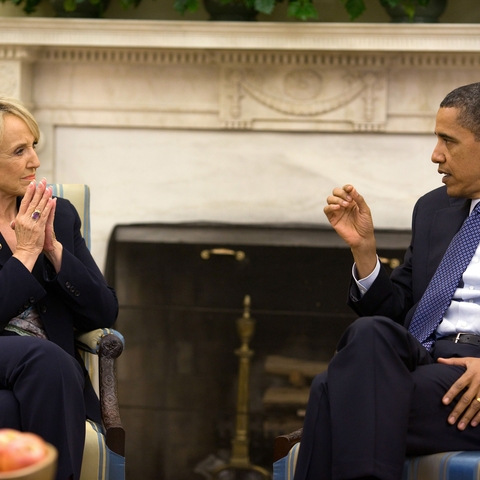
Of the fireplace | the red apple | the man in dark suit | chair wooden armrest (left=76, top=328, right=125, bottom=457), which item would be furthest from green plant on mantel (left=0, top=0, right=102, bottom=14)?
the red apple

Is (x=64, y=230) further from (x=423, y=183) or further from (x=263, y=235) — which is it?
(x=423, y=183)

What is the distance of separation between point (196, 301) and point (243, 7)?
1158mm

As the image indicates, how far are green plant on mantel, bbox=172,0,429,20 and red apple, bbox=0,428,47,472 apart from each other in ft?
7.28

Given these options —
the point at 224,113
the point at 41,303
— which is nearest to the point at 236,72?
the point at 224,113

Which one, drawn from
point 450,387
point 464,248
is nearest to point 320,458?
point 450,387

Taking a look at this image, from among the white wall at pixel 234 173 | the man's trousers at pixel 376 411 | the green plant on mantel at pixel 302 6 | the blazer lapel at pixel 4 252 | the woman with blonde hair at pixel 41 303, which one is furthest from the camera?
the white wall at pixel 234 173

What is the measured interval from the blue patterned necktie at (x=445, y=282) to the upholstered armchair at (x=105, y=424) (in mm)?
748

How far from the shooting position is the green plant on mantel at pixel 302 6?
288 cm

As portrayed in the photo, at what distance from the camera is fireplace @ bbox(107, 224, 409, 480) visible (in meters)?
3.16

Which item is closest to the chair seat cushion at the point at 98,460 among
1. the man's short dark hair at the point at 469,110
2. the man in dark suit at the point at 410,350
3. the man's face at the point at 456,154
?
the man in dark suit at the point at 410,350

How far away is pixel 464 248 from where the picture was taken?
6.33ft

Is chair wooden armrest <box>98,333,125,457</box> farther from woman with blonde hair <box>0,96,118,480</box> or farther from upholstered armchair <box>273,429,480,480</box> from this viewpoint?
upholstered armchair <box>273,429,480,480</box>

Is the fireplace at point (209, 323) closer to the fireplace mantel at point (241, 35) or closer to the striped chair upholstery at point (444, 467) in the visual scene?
the fireplace mantel at point (241, 35)

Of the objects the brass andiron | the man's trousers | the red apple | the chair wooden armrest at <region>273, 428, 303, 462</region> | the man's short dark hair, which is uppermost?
the man's short dark hair
